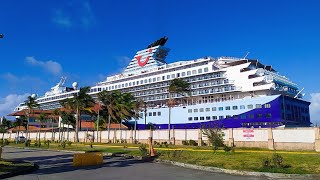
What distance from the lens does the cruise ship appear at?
5803 cm

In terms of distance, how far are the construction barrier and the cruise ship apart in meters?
32.9

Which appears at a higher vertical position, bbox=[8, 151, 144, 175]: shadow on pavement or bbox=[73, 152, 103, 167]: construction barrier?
bbox=[73, 152, 103, 167]: construction barrier

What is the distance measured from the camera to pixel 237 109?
59.9 metres

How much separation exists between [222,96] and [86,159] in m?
49.8

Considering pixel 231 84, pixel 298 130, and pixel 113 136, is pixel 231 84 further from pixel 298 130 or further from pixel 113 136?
pixel 298 130

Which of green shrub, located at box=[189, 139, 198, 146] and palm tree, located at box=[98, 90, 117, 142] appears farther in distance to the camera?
palm tree, located at box=[98, 90, 117, 142]

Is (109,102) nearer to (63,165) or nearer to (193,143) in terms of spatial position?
(193,143)

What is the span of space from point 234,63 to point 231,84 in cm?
667

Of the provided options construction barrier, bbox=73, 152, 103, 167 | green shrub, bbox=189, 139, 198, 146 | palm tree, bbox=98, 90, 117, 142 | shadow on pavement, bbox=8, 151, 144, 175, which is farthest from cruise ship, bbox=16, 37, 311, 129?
construction barrier, bbox=73, 152, 103, 167

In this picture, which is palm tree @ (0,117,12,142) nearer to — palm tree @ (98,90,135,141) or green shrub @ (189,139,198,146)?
palm tree @ (98,90,135,141)

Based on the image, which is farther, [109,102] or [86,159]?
[109,102]

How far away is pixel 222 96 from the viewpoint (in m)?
66.9

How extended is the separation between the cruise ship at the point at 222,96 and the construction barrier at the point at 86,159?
32.9 m

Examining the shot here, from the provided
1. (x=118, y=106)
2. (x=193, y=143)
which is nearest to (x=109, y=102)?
(x=118, y=106)
